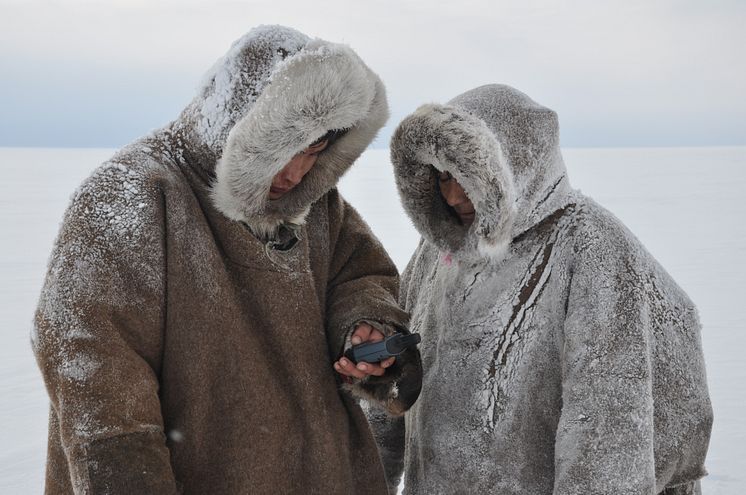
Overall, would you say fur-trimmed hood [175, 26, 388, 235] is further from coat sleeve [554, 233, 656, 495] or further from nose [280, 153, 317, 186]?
coat sleeve [554, 233, 656, 495]

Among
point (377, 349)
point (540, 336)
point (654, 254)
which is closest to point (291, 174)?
point (377, 349)

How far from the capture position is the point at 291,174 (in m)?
1.72

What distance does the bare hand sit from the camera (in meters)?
1.76

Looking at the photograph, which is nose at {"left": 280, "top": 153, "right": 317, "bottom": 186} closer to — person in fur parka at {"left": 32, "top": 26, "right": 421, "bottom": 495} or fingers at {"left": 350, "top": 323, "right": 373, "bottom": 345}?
person in fur parka at {"left": 32, "top": 26, "right": 421, "bottom": 495}

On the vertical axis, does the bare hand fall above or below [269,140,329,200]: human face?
below

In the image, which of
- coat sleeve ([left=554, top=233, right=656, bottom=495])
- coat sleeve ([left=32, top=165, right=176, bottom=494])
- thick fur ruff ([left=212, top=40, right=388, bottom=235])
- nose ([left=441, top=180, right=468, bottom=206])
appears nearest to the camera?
coat sleeve ([left=32, top=165, right=176, bottom=494])

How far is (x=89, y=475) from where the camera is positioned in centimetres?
131

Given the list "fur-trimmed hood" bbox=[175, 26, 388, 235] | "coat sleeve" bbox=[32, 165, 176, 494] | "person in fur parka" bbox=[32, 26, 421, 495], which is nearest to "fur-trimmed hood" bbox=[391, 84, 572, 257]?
"person in fur parka" bbox=[32, 26, 421, 495]

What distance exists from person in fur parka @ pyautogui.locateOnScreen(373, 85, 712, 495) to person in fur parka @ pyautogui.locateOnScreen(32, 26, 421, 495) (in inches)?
7.6

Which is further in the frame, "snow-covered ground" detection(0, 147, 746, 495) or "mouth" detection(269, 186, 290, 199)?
"snow-covered ground" detection(0, 147, 746, 495)

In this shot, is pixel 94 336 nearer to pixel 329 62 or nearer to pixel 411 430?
pixel 329 62

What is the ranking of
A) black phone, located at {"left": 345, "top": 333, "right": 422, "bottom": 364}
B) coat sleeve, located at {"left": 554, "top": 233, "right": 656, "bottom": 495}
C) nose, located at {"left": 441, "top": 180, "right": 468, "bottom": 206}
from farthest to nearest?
nose, located at {"left": 441, "top": 180, "right": 468, "bottom": 206} → black phone, located at {"left": 345, "top": 333, "right": 422, "bottom": 364} → coat sleeve, located at {"left": 554, "top": 233, "right": 656, "bottom": 495}

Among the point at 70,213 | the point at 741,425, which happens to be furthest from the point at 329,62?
the point at 741,425

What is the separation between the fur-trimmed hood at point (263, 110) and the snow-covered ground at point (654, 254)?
1.57ft
